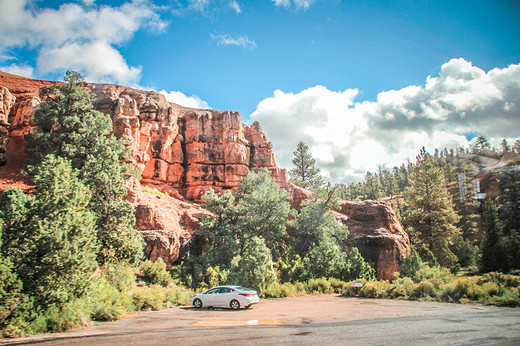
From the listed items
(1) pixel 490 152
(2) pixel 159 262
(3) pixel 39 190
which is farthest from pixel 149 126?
(1) pixel 490 152

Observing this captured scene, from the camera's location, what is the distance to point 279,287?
22.6 m

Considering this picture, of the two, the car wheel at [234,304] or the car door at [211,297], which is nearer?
the car wheel at [234,304]

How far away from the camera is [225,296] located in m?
15.9

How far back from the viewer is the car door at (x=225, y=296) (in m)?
15.8

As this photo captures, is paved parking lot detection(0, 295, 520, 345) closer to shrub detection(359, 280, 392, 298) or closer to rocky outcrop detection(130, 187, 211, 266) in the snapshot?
shrub detection(359, 280, 392, 298)

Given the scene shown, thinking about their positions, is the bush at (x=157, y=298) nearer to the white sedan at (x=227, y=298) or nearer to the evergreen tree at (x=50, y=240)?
the white sedan at (x=227, y=298)

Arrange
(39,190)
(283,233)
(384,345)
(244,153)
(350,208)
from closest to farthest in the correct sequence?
(384,345) < (39,190) < (283,233) < (350,208) < (244,153)

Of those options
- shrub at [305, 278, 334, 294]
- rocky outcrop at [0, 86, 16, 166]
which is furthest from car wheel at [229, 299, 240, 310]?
rocky outcrop at [0, 86, 16, 166]

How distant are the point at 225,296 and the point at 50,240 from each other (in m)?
8.96

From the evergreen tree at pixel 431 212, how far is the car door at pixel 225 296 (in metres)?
28.4

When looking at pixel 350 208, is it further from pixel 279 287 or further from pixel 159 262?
pixel 159 262

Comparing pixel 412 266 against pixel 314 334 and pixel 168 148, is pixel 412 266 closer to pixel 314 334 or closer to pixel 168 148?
pixel 314 334

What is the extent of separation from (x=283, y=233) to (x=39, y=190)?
19.9 m

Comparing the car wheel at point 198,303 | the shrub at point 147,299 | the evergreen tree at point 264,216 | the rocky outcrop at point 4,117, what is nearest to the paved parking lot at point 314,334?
the shrub at point 147,299
